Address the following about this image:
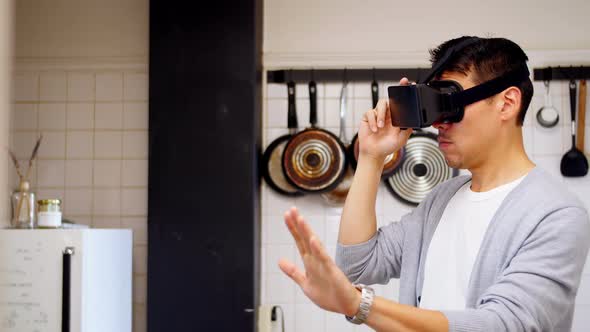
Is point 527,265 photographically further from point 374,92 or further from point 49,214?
point 374,92

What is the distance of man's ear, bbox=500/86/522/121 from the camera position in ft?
5.12

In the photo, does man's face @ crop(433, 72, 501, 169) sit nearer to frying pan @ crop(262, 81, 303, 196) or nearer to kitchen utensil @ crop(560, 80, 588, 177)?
frying pan @ crop(262, 81, 303, 196)

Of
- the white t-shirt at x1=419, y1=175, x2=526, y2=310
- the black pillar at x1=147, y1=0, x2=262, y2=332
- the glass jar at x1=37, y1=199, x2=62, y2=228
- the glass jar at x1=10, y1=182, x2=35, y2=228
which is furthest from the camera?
the black pillar at x1=147, y1=0, x2=262, y2=332

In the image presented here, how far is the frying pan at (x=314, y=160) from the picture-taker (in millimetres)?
3379

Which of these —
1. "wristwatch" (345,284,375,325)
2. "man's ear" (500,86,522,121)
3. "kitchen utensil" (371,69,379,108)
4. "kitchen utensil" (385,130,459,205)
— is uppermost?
"kitchen utensil" (371,69,379,108)

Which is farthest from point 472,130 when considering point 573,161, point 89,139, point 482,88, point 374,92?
point 89,139

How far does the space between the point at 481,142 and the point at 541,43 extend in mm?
2166

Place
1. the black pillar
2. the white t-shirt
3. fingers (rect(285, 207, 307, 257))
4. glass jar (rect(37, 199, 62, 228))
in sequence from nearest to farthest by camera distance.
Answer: fingers (rect(285, 207, 307, 257)) < the white t-shirt < glass jar (rect(37, 199, 62, 228)) < the black pillar

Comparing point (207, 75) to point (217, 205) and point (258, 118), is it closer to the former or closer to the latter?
point (258, 118)

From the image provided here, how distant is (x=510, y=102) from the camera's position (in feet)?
5.14

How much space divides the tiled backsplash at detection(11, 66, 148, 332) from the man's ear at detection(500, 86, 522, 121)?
225cm

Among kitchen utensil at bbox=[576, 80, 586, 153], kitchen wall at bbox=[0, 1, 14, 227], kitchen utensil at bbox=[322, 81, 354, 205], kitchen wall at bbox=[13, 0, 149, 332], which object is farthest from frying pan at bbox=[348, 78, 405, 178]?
kitchen wall at bbox=[0, 1, 14, 227]

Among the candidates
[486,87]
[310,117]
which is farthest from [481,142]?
[310,117]

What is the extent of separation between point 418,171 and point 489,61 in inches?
73.9
